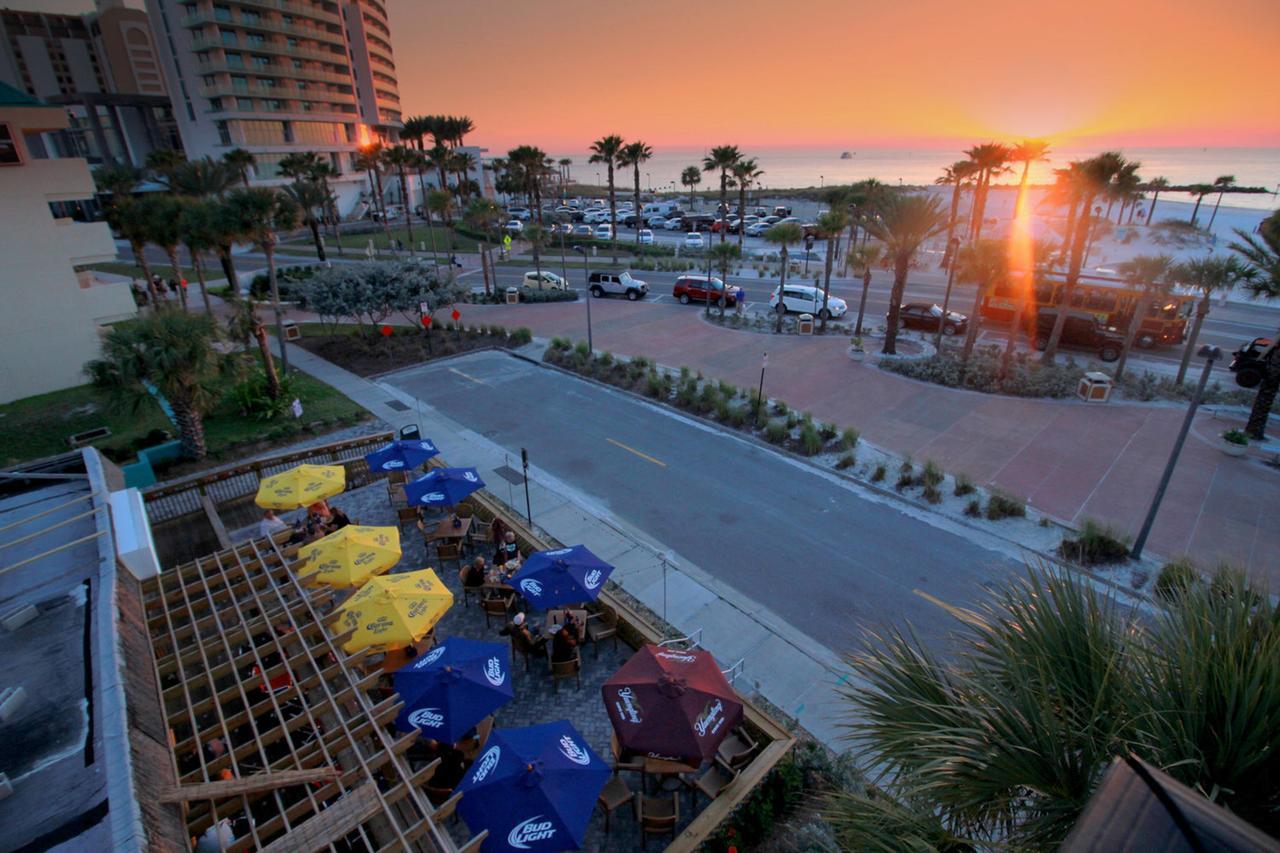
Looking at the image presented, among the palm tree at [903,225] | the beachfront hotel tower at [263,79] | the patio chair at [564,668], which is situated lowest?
the patio chair at [564,668]

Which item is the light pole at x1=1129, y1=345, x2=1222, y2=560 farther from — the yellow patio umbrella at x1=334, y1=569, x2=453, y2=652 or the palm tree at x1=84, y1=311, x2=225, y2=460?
the palm tree at x1=84, y1=311, x2=225, y2=460

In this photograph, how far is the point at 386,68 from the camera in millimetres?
110000

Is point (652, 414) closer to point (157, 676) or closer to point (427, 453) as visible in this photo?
point (427, 453)

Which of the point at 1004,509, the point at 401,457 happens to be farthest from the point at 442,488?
the point at 1004,509

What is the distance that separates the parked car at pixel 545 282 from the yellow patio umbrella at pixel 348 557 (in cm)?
3031

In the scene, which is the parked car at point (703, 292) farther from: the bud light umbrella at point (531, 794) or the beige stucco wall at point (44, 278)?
the bud light umbrella at point (531, 794)

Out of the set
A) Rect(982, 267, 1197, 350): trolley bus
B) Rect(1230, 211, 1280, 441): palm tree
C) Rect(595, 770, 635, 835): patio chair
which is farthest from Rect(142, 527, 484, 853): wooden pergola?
Rect(982, 267, 1197, 350): trolley bus

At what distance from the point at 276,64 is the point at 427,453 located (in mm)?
90508

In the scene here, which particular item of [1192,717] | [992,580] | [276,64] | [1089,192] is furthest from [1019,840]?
[276,64]

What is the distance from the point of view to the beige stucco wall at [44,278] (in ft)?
69.3

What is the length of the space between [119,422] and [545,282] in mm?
24568

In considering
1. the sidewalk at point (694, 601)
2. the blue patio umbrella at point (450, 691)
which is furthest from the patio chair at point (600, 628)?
the blue patio umbrella at point (450, 691)

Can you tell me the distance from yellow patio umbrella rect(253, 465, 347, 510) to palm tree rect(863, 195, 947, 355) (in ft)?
71.1

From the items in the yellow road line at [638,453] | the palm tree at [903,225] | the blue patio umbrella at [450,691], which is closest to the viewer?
the blue patio umbrella at [450,691]
